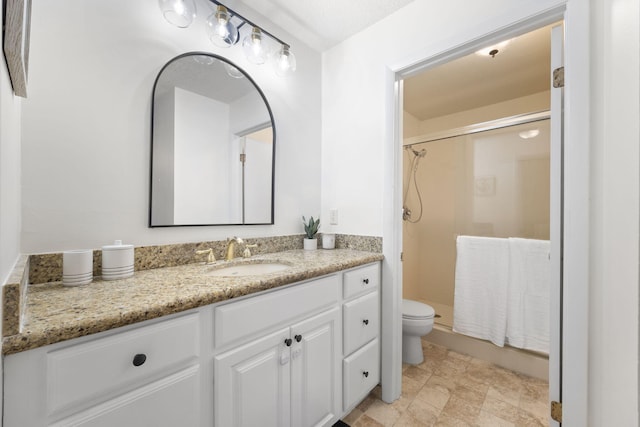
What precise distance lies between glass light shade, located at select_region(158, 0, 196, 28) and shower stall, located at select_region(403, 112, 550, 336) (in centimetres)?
243

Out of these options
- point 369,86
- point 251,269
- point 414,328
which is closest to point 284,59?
point 369,86

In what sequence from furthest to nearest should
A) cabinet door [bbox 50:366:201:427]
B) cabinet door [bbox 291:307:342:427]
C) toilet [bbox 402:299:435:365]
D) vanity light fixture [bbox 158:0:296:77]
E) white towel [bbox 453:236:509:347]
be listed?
white towel [bbox 453:236:509:347] → toilet [bbox 402:299:435:365] → vanity light fixture [bbox 158:0:296:77] → cabinet door [bbox 291:307:342:427] → cabinet door [bbox 50:366:201:427]

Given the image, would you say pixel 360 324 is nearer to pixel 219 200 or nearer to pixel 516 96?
pixel 219 200

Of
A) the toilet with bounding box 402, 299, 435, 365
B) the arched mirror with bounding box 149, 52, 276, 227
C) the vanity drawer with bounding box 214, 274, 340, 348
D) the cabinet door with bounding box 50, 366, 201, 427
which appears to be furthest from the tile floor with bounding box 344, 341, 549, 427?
the arched mirror with bounding box 149, 52, 276, 227

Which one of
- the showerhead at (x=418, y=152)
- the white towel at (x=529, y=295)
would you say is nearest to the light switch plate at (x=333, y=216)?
the white towel at (x=529, y=295)

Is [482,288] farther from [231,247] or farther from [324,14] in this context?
[324,14]

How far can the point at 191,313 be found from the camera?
0.79 m

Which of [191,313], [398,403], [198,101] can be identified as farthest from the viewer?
[398,403]

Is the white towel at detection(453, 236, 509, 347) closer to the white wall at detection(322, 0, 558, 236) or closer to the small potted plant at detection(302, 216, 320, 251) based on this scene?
the white wall at detection(322, 0, 558, 236)

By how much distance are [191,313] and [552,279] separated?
4.88 ft

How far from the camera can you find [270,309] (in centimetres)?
100

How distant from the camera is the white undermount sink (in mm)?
1336

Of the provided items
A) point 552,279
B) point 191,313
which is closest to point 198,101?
point 191,313

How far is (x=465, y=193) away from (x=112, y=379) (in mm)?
3111
